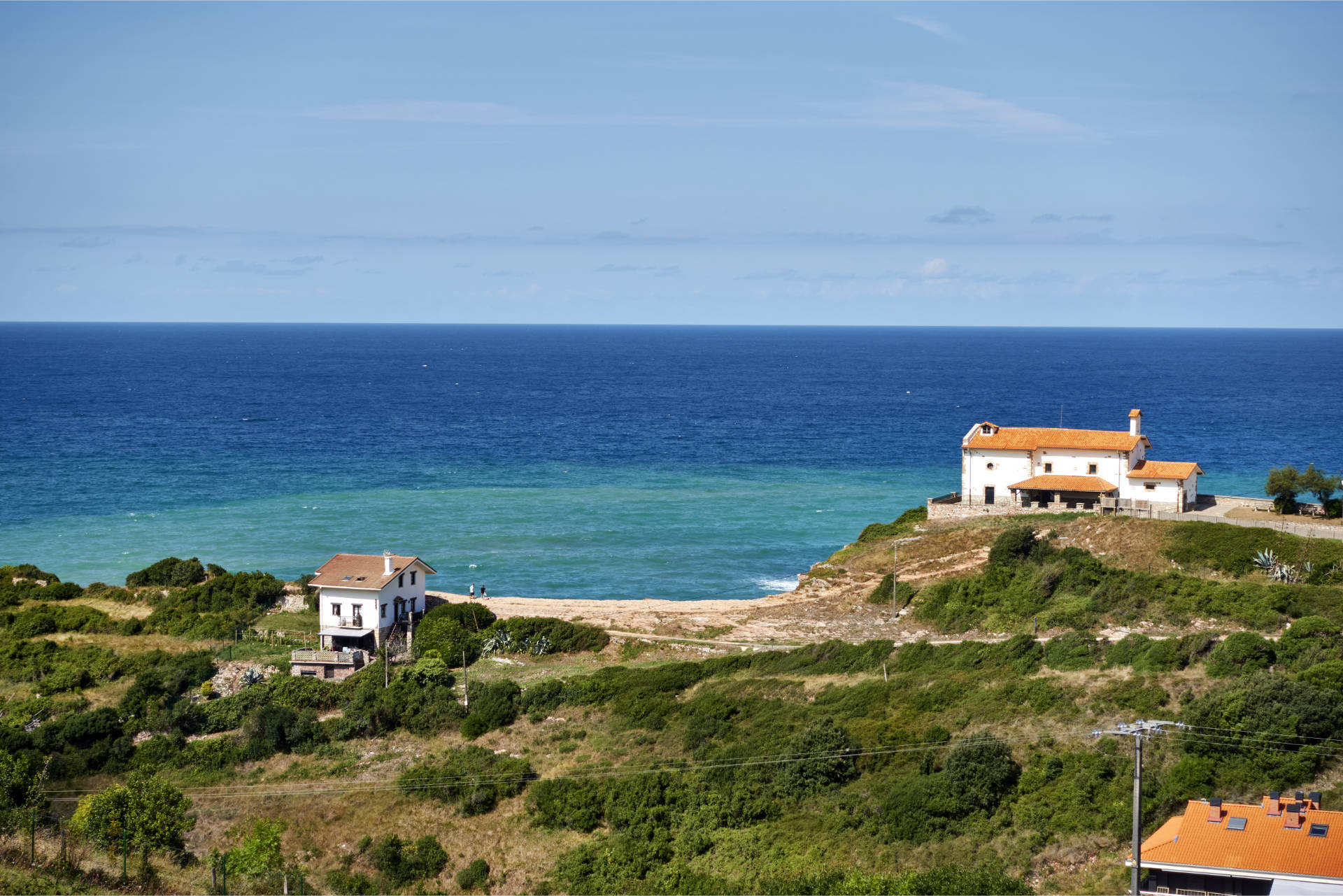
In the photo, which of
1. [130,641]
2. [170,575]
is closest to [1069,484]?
[130,641]

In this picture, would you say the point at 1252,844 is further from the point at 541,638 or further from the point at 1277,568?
the point at 541,638

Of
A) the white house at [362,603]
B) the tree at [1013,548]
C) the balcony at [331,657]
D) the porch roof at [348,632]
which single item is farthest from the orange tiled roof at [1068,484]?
the balcony at [331,657]

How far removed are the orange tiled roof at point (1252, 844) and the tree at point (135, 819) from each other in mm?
28088

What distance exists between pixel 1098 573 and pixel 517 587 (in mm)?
35453

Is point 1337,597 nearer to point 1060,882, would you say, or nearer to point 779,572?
point 1060,882

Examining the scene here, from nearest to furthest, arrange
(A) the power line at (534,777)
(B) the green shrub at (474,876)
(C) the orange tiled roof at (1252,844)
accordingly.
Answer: (C) the orange tiled roof at (1252,844), (B) the green shrub at (474,876), (A) the power line at (534,777)

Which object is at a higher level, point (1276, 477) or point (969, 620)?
point (1276, 477)

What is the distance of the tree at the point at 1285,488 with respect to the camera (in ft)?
196

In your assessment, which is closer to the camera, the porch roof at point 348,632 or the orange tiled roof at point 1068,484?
the porch roof at point 348,632

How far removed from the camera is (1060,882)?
102 feet

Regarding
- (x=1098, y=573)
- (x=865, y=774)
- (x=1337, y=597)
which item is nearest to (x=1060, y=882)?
(x=865, y=774)

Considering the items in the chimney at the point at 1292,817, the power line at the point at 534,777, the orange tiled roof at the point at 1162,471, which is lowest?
the power line at the point at 534,777

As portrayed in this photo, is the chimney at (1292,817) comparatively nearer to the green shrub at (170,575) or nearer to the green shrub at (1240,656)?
the green shrub at (1240,656)

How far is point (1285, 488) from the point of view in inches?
2363
